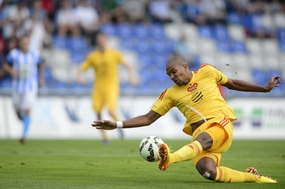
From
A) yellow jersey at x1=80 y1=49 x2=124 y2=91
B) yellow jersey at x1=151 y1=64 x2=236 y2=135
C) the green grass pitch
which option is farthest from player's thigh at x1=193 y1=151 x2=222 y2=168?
yellow jersey at x1=80 y1=49 x2=124 y2=91

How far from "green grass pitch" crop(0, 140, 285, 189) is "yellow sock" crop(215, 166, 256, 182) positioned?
0.12 meters

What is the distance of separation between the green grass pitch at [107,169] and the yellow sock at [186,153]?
0.36 metres

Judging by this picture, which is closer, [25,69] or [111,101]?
[111,101]

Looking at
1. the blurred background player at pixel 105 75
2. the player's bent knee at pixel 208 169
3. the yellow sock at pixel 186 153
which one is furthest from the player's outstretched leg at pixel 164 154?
the blurred background player at pixel 105 75

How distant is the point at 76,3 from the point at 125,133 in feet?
22.0

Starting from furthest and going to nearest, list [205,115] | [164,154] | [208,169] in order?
[205,115], [208,169], [164,154]

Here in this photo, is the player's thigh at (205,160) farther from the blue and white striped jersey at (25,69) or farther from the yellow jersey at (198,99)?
the blue and white striped jersey at (25,69)

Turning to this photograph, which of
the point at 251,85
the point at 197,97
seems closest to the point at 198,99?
the point at 197,97

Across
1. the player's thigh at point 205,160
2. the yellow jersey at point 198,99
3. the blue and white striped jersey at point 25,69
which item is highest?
the blue and white striped jersey at point 25,69

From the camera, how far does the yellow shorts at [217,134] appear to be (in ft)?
27.9

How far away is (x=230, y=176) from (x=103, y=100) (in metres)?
9.87

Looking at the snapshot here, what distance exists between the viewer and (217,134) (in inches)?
335

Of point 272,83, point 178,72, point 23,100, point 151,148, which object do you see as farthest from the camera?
point 23,100

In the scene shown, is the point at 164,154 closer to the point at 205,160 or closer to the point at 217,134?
the point at 205,160
